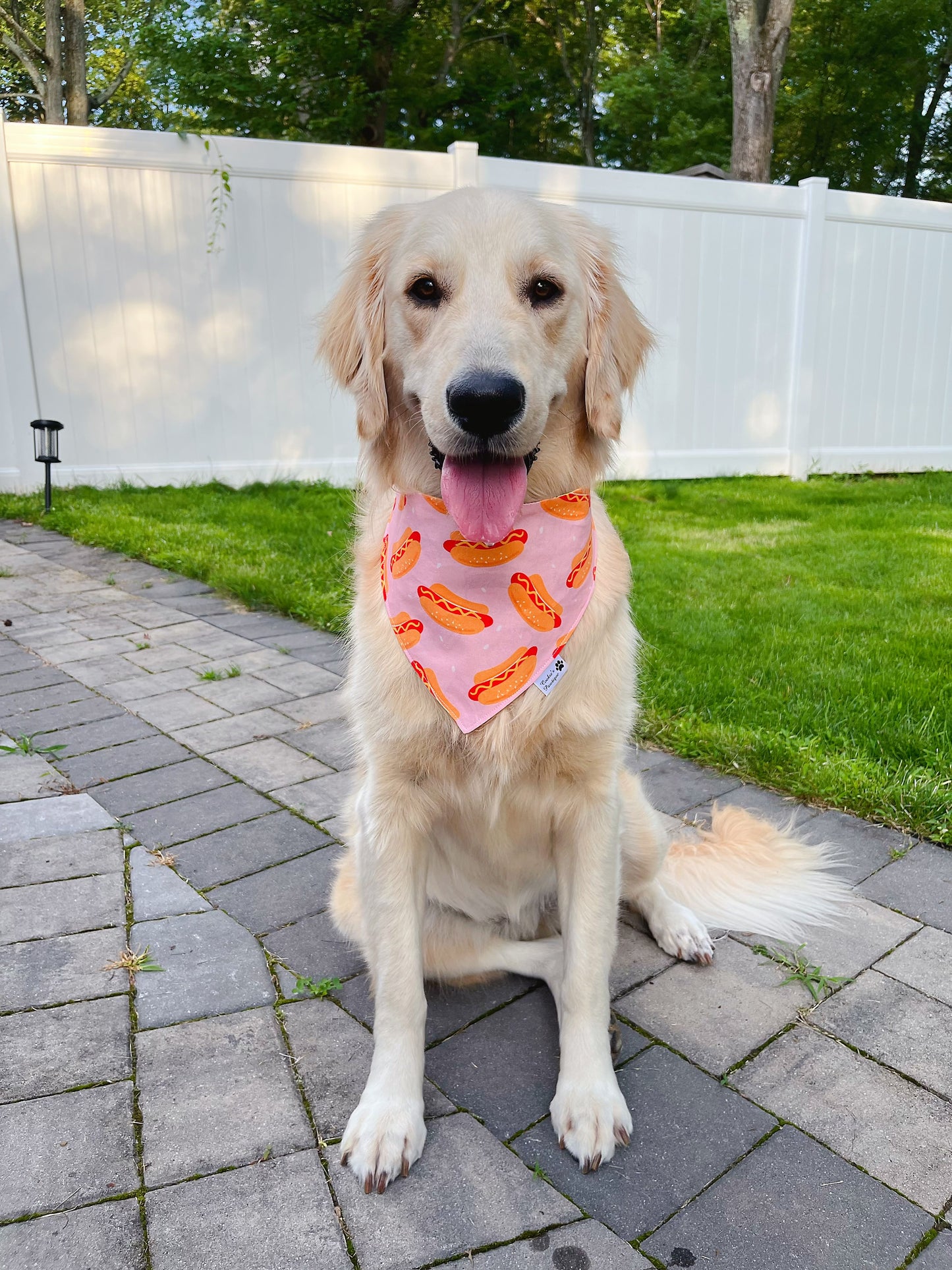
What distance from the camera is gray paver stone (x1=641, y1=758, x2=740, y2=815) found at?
2943mm

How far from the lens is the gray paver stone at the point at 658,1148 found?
5.02 ft

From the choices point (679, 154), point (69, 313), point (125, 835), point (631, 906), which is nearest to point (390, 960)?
point (631, 906)

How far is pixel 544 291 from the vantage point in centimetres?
194

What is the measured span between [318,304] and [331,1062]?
7.24m

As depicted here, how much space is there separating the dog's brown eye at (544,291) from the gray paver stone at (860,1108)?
5.33 ft

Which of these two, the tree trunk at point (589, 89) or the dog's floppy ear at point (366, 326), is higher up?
the tree trunk at point (589, 89)

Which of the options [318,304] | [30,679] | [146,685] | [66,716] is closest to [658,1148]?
[66,716]

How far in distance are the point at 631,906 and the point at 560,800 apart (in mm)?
672

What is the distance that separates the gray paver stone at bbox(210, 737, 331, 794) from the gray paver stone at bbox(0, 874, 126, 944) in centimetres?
65

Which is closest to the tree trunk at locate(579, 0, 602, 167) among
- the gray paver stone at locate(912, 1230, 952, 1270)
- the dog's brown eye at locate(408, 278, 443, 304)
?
the dog's brown eye at locate(408, 278, 443, 304)

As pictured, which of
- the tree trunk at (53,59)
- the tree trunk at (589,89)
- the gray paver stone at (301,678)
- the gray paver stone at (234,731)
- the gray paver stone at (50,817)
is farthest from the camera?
the tree trunk at (589,89)

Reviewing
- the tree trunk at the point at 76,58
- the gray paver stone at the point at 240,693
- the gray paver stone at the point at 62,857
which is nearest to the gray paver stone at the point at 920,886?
the gray paver stone at the point at 62,857

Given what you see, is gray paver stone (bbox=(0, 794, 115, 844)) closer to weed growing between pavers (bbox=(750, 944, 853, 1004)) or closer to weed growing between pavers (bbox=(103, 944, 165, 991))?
weed growing between pavers (bbox=(103, 944, 165, 991))

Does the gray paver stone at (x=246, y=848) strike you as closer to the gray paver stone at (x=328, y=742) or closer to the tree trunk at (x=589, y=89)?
the gray paver stone at (x=328, y=742)
